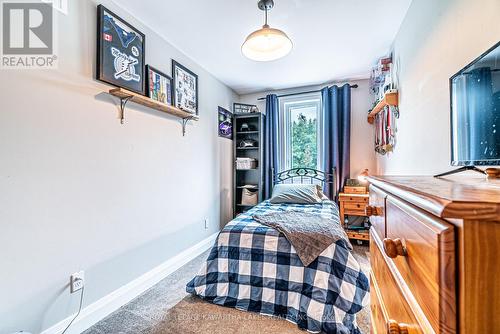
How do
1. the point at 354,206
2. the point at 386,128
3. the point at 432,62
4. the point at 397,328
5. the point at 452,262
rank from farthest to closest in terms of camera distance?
the point at 354,206 < the point at 386,128 < the point at 432,62 < the point at 397,328 < the point at 452,262

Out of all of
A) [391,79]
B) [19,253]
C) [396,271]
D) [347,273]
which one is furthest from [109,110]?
[391,79]

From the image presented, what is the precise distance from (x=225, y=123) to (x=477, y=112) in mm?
3122

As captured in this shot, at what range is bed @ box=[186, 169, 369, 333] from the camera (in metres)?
1.54

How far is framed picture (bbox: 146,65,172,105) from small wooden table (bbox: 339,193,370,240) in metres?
2.53

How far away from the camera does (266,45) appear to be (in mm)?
1780

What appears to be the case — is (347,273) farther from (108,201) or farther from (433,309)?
(108,201)

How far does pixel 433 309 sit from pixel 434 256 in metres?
0.10

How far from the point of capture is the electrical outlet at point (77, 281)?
1523mm

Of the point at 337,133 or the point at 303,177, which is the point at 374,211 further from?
the point at 303,177

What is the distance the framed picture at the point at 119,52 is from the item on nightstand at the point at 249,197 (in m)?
2.19

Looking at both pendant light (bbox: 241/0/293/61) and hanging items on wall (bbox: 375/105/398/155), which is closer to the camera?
pendant light (bbox: 241/0/293/61)

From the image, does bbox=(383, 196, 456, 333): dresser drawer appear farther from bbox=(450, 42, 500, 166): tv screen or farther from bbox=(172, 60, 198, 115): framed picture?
bbox=(172, 60, 198, 115): framed picture

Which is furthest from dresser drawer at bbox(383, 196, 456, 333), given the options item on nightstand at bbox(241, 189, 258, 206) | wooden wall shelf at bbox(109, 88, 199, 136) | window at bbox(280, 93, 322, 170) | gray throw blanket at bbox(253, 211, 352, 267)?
window at bbox(280, 93, 322, 170)

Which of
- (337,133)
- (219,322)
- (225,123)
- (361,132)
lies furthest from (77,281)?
(361,132)
